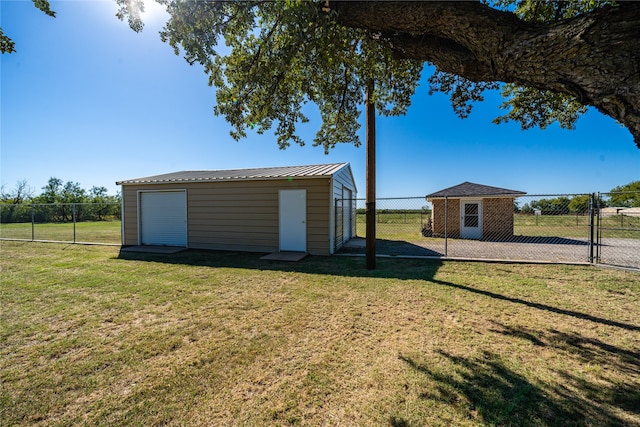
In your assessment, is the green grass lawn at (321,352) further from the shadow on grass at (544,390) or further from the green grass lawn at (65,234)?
the green grass lawn at (65,234)

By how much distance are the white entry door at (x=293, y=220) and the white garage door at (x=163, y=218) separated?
153 inches

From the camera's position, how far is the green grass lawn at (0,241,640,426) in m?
1.77

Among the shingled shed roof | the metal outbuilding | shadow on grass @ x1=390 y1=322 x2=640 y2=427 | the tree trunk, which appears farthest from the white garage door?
the shingled shed roof

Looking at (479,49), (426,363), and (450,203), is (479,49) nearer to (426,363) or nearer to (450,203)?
(426,363)

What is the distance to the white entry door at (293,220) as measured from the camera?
7.85m

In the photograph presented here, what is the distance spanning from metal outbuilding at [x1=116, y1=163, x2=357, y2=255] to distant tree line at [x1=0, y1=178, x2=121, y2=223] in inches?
59.4

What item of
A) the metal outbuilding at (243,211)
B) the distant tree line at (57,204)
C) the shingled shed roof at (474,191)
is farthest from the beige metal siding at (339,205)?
the distant tree line at (57,204)

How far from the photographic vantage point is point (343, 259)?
23.2 ft

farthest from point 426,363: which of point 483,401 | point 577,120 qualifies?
point 577,120

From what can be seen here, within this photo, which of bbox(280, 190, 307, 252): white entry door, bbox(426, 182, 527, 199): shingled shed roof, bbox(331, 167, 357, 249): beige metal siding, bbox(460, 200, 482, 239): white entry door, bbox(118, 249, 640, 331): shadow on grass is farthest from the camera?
bbox(460, 200, 482, 239): white entry door

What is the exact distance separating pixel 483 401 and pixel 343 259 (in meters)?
5.24

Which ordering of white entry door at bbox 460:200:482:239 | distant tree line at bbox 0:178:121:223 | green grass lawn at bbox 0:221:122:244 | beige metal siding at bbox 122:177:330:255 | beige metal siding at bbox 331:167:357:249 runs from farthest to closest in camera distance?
distant tree line at bbox 0:178:121:223
white entry door at bbox 460:200:482:239
green grass lawn at bbox 0:221:122:244
beige metal siding at bbox 331:167:357:249
beige metal siding at bbox 122:177:330:255

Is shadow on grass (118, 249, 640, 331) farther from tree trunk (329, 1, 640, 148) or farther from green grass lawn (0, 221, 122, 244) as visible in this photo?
green grass lawn (0, 221, 122, 244)

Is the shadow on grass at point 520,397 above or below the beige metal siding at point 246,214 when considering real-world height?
below
